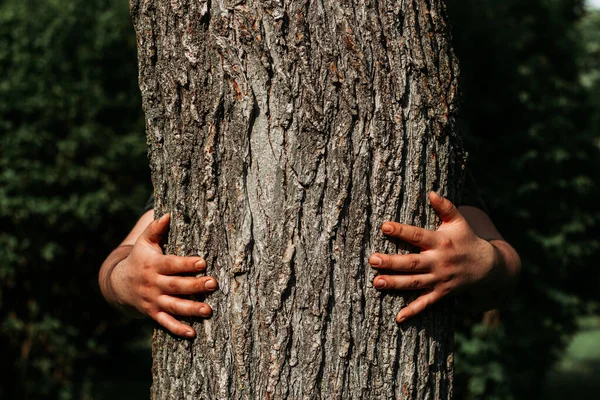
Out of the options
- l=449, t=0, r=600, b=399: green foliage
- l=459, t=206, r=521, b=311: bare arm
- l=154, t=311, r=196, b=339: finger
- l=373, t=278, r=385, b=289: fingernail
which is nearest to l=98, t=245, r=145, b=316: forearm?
l=154, t=311, r=196, b=339: finger

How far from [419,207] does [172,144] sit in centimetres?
76

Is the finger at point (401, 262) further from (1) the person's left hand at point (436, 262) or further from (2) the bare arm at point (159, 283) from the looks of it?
(2) the bare arm at point (159, 283)

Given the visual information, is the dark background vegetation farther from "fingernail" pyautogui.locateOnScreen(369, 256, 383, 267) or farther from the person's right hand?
"fingernail" pyautogui.locateOnScreen(369, 256, 383, 267)

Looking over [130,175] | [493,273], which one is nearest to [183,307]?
[493,273]

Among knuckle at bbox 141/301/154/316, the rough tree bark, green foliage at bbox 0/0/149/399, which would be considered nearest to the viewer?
the rough tree bark

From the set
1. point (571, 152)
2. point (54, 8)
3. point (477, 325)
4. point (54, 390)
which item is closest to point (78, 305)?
point (54, 390)

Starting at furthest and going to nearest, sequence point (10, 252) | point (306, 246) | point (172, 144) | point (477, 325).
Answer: point (477, 325), point (10, 252), point (172, 144), point (306, 246)

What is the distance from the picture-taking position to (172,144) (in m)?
1.99

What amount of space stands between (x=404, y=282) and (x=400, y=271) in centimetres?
4

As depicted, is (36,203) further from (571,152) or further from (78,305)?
(571,152)

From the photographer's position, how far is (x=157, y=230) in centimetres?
207

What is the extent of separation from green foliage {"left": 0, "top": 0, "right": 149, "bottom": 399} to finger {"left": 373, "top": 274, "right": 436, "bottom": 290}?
181 inches

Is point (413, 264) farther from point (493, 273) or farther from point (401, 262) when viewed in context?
point (493, 273)

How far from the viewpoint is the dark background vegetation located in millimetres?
5957
